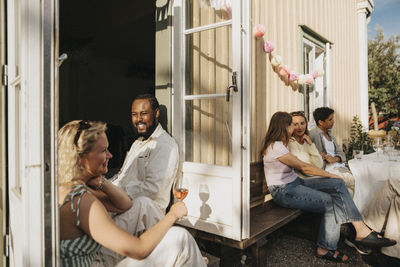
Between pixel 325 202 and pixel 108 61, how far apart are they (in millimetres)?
5914

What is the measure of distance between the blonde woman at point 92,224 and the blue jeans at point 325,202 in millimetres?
1596

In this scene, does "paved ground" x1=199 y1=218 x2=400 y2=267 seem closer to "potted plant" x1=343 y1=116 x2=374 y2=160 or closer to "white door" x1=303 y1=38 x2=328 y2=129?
"white door" x1=303 y1=38 x2=328 y2=129

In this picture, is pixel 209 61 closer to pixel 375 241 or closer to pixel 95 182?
pixel 95 182

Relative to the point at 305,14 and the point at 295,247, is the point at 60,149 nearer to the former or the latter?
the point at 295,247

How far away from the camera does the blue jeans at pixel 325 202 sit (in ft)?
8.85

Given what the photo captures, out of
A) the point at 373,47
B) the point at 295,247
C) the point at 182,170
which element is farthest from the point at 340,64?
the point at 373,47

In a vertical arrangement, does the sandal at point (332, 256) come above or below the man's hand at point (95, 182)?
below

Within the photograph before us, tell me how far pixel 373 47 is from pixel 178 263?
18.6m

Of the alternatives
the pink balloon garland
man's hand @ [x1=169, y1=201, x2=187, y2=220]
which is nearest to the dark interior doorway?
the pink balloon garland

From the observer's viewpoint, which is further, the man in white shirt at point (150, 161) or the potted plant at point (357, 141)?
the potted plant at point (357, 141)

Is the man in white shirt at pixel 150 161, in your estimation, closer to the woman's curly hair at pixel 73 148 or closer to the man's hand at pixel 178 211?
the man's hand at pixel 178 211

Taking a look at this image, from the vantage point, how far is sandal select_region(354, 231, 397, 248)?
253 centimetres

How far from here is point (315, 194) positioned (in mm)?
2840

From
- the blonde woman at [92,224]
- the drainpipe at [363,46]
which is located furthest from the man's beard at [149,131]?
the drainpipe at [363,46]
